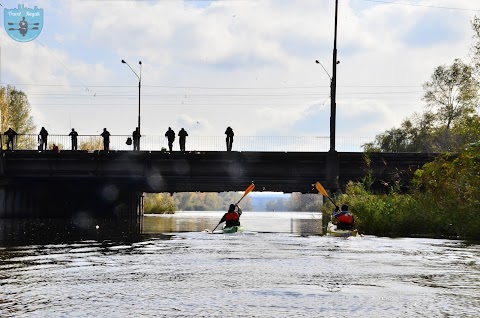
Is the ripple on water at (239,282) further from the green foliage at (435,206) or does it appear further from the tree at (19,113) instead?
the tree at (19,113)

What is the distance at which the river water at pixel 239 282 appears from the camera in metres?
10.7

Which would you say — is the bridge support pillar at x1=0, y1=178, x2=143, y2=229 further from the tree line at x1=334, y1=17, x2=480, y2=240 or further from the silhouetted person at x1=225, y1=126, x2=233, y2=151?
the tree line at x1=334, y1=17, x2=480, y2=240

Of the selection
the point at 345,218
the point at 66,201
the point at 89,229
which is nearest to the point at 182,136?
the point at 89,229

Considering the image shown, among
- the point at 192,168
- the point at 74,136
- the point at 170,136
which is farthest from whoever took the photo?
the point at 74,136

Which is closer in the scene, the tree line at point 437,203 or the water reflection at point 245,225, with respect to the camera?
the tree line at point 437,203

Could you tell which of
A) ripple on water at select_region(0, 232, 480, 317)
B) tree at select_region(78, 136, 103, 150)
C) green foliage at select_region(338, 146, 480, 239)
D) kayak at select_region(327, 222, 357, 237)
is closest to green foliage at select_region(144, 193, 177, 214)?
tree at select_region(78, 136, 103, 150)

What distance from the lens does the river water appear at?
10711 mm

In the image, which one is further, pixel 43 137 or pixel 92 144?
pixel 92 144

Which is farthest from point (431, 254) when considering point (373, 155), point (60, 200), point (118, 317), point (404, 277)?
point (60, 200)

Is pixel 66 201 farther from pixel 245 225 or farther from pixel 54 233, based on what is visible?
pixel 54 233

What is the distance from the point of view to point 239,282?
45.6 ft

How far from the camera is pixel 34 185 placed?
209ft

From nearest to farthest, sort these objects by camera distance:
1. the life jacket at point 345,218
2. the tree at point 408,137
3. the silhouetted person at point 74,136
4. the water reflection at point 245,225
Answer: the life jacket at point 345,218
the water reflection at point 245,225
the silhouetted person at point 74,136
the tree at point 408,137

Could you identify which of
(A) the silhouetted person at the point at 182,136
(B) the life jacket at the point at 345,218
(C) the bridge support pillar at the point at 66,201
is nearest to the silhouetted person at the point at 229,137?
(A) the silhouetted person at the point at 182,136
